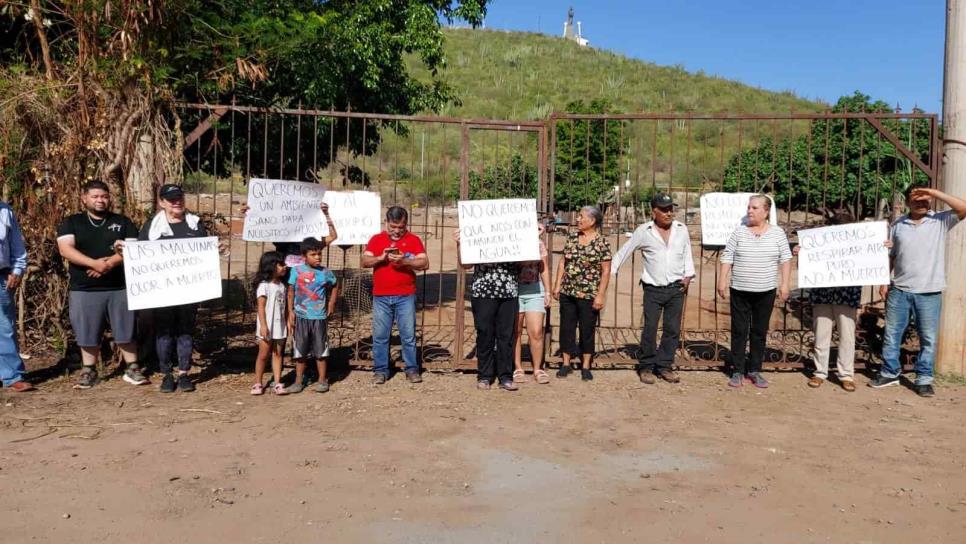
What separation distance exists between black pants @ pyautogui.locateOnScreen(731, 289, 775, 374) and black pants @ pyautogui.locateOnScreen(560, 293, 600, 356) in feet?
4.11

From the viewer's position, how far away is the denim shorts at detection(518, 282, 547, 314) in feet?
23.0

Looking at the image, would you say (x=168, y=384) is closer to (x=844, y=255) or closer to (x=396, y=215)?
(x=396, y=215)

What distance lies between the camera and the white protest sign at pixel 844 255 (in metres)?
6.78

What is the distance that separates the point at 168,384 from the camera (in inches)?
258

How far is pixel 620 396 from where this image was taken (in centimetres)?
680

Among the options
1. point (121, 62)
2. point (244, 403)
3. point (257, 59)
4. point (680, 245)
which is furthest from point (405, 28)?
point (244, 403)

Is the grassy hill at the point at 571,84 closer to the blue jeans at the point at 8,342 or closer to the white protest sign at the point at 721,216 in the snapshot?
the white protest sign at the point at 721,216

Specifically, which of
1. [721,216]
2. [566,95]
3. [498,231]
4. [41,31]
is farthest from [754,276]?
[566,95]

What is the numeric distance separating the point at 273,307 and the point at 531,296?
87.5 inches

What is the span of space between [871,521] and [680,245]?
3201 millimetres

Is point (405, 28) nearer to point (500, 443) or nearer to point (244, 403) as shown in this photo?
point (244, 403)

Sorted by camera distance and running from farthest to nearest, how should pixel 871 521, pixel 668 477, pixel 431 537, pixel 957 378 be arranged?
pixel 957 378 < pixel 668 477 < pixel 871 521 < pixel 431 537

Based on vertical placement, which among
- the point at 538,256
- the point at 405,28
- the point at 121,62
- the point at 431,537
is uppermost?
the point at 405,28

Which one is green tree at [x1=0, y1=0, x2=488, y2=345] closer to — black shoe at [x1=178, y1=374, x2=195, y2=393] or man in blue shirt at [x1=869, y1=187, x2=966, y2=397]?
black shoe at [x1=178, y1=374, x2=195, y2=393]
